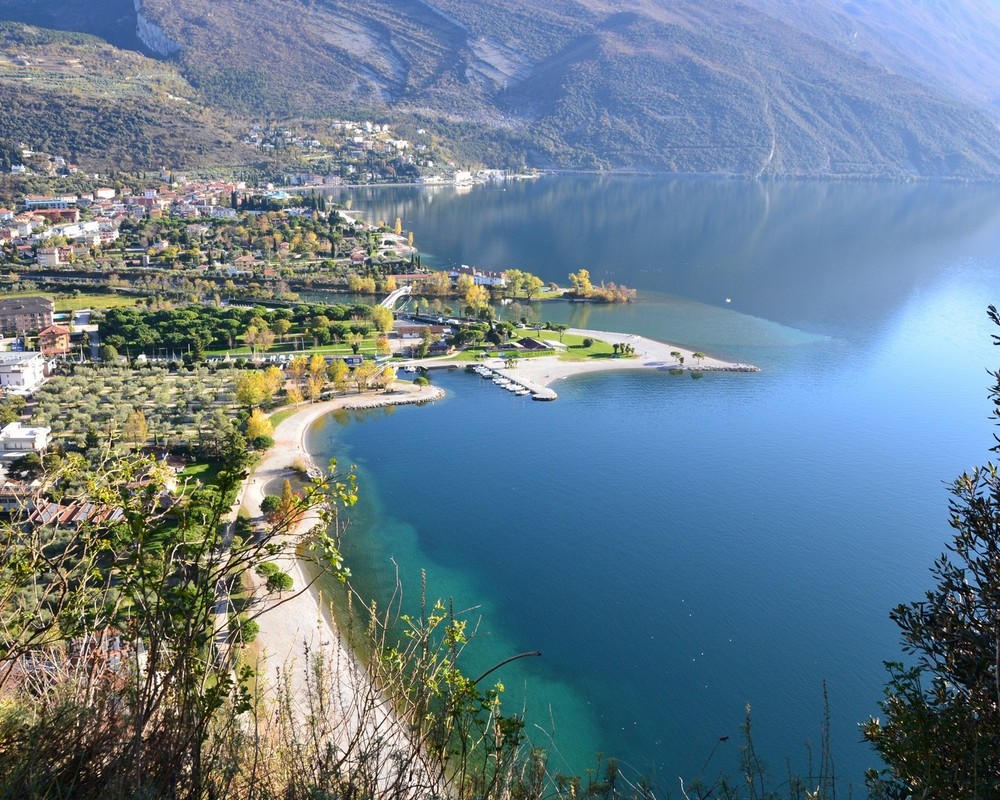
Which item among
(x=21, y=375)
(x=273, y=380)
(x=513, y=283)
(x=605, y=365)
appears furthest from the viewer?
(x=513, y=283)

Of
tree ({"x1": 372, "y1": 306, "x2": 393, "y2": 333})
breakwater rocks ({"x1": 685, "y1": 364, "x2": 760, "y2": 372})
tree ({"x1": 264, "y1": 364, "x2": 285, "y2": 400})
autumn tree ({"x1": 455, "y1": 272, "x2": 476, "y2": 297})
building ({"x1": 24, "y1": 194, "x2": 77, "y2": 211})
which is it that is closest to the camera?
tree ({"x1": 264, "y1": 364, "x2": 285, "y2": 400})

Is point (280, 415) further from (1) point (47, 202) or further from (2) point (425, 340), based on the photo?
(1) point (47, 202)

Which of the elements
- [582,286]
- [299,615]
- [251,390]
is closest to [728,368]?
[582,286]

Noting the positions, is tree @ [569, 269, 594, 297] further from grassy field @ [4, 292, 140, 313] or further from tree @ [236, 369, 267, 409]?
tree @ [236, 369, 267, 409]

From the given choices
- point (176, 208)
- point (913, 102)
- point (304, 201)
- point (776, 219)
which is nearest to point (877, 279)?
point (776, 219)

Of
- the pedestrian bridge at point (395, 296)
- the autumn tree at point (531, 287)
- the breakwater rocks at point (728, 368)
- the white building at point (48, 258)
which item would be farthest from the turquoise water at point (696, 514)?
the white building at point (48, 258)

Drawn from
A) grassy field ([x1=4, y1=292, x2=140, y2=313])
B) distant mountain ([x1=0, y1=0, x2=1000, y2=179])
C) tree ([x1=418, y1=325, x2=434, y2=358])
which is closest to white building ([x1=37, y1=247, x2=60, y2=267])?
grassy field ([x1=4, y1=292, x2=140, y2=313])

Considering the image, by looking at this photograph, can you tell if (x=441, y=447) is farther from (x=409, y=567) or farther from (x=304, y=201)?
(x=304, y=201)
